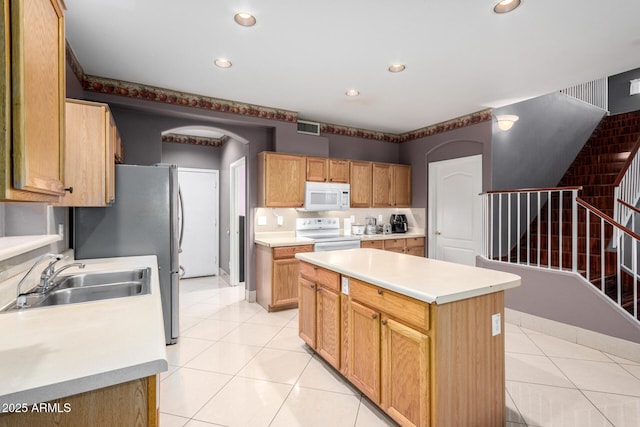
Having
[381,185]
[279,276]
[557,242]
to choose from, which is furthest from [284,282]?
[557,242]

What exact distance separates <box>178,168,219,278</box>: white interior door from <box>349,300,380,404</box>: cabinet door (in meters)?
4.42

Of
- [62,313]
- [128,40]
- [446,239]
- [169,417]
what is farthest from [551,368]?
[128,40]

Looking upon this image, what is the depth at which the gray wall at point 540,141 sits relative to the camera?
4302mm

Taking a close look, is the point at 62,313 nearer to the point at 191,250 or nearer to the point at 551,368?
the point at 551,368

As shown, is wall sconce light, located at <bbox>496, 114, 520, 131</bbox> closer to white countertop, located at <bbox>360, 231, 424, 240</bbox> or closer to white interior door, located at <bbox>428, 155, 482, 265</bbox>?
white interior door, located at <bbox>428, 155, 482, 265</bbox>

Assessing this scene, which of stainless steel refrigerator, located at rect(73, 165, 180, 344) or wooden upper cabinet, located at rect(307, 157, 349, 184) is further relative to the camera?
wooden upper cabinet, located at rect(307, 157, 349, 184)

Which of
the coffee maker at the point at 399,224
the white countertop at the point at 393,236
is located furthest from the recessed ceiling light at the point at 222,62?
the coffee maker at the point at 399,224

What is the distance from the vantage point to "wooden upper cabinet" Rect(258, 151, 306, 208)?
419 cm

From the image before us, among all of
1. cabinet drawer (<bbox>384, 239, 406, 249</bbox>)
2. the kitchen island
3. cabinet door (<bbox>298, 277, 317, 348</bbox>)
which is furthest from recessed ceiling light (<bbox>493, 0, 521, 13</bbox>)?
cabinet drawer (<bbox>384, 239, 406, 249</bbox>)

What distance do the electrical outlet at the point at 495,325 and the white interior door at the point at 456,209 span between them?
2.82 metres

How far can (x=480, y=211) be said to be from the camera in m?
4.41

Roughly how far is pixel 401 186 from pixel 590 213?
2.67 meters

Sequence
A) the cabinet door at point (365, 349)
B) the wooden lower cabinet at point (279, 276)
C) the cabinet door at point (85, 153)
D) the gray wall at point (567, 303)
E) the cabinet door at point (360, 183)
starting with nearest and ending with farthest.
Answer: the cabinet door at point (365, 349) < the cabinet door at point (85, 153) < the gray wall at point (567, 303) < the wooden lower cabinet at point (279, 276) < the cabinet door at point (360, 183)

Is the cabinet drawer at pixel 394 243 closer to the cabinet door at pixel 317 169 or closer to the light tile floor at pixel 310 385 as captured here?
the cabinet door at pixel 317 169
